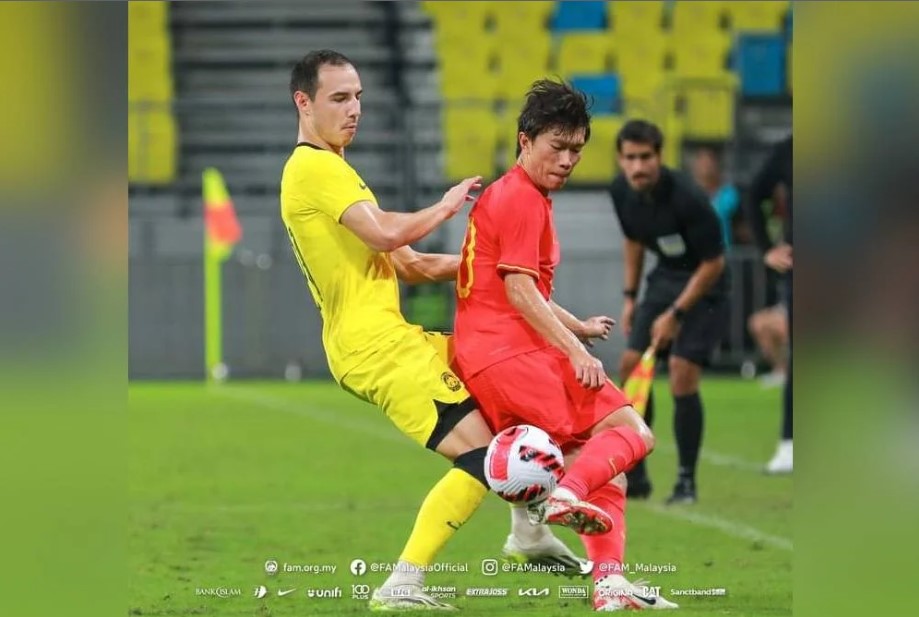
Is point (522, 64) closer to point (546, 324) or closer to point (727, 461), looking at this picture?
point (727, 461)

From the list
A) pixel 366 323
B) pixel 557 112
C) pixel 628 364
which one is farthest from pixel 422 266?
pixel 628 364

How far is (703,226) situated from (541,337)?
3.55 metres

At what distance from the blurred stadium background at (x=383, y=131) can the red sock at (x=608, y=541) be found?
10353 millimetres

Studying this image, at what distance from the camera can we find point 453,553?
Answer: 7246 mm

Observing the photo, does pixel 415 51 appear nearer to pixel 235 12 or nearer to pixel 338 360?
pixel 235 12

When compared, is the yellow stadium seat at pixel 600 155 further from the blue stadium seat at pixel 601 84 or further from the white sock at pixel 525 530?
the white sock at pixel 525 530

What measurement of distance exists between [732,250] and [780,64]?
2116 mm

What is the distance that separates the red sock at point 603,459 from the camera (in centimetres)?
527

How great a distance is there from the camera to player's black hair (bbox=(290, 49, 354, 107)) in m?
5.34

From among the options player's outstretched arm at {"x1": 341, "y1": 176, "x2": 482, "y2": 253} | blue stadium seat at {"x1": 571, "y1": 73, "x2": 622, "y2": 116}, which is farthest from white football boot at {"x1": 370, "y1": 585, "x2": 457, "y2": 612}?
blue stadium seat at {"x1": 571, "y1": 73, "x2": 622, "y2": 116}

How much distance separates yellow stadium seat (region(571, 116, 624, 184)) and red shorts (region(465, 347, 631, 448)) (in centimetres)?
1188

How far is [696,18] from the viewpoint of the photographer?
1933cm

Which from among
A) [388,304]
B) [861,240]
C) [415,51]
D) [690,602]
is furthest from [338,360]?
[415,51]

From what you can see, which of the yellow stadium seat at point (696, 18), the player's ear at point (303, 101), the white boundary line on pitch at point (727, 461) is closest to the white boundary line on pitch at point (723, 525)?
the white boundary line on pitch at point (727, 461)
